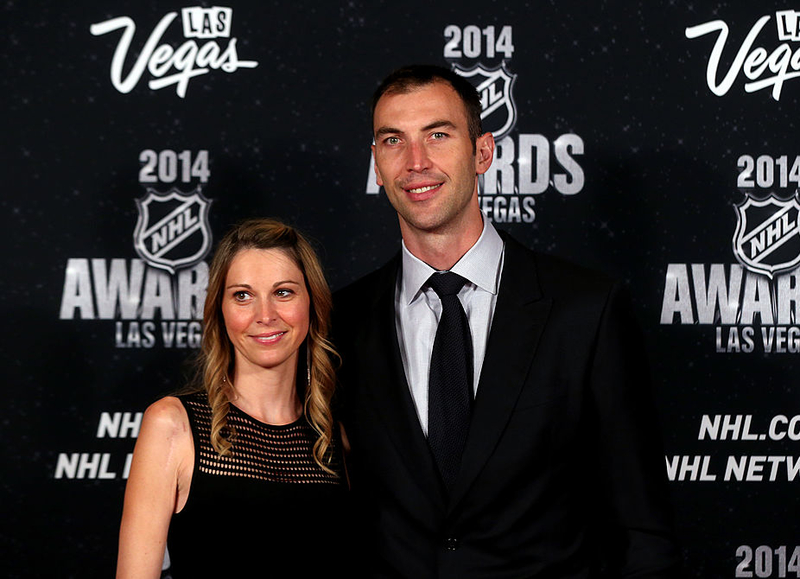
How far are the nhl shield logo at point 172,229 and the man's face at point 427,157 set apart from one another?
870mm

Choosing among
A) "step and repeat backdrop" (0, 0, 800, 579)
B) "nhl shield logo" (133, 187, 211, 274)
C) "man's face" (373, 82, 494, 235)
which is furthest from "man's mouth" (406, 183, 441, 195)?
"nhl shield logo" (133, 187, 211, 274)

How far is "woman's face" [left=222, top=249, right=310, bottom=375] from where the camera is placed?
186cm

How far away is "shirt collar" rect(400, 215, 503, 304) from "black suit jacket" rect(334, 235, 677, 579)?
63mm

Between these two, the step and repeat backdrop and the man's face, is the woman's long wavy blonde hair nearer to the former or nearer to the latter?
the man's face

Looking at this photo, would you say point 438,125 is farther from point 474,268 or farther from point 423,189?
point 474,268

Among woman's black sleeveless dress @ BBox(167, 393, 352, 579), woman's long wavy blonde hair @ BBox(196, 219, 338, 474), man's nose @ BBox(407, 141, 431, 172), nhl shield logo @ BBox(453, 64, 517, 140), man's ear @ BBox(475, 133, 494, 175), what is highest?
nhl shield logo @ BBox(453, 64, 517, 140)

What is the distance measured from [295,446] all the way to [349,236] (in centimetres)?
87

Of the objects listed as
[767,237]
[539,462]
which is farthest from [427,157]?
[767,237]

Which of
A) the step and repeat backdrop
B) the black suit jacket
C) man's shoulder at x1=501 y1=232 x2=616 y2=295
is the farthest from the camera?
the step and repeat backdrop

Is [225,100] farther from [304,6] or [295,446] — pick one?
[295,446]

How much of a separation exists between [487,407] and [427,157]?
21.8 inches

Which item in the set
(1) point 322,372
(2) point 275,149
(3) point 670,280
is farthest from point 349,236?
(3) point 670,280

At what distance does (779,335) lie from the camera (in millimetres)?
2596

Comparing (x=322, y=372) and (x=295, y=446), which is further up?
(x=322, y=372)
